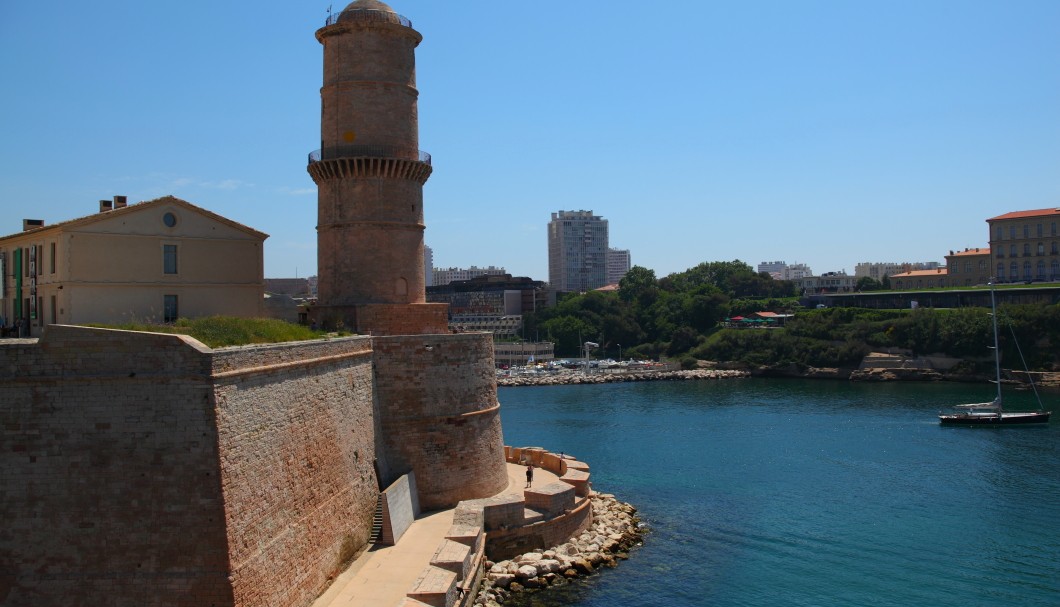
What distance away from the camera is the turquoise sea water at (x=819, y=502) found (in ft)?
55.1

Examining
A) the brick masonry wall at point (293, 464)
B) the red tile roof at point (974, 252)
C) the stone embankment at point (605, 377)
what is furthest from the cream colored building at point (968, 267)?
the brick masonry wall at point (293, 464)

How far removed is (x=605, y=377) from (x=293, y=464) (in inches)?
2080

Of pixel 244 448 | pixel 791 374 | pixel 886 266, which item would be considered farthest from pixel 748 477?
pixel 886 266

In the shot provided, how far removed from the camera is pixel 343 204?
19.9m

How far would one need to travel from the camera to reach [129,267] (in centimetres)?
1567

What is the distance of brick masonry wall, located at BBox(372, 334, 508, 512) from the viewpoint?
1752 centimetres

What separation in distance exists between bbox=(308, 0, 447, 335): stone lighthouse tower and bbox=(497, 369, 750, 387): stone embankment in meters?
42.4

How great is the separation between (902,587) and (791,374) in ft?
158

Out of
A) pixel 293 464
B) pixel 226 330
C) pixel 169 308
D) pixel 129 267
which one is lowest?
pixel 293 464

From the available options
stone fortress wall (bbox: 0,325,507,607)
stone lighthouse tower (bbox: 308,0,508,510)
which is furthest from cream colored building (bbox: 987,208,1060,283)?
stone fortress wall (bbox: 0,325,507,607)

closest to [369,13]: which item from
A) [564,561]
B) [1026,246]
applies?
[564,561]

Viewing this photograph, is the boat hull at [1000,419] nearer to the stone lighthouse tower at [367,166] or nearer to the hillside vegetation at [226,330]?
the stone lighthouse tower at [367,166]

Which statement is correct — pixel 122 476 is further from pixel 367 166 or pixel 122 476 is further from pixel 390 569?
pixel 367 166

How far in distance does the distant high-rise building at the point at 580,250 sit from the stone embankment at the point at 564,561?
14389 cm
